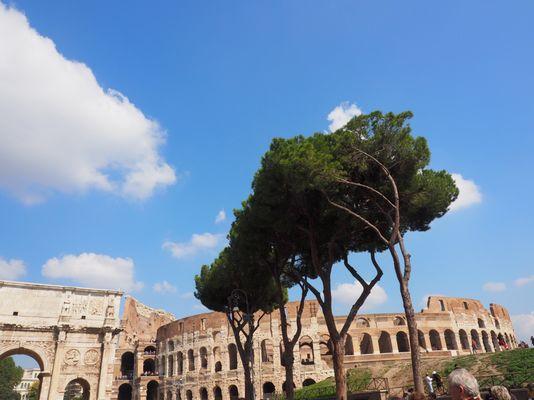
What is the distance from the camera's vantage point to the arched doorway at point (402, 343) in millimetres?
34812

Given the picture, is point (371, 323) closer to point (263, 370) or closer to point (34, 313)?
point (263, 370)

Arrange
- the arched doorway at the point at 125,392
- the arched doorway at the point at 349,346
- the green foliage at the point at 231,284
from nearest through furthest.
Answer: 1. the green foliage at the point at 231,284
2. the arched doorway at the point at 349,346
3. the arched doorway at the point at 125,392

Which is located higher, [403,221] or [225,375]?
[403,221]

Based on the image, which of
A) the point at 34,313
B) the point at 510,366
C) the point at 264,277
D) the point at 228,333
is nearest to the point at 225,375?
the point at 228,333

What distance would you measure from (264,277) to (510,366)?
10703 mm

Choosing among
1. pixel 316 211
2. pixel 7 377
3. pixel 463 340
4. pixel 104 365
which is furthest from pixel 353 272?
pixel 7 377

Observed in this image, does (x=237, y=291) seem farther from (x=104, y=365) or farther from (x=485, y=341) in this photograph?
(x=485, y=341)

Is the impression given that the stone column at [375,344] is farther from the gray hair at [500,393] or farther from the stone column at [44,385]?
the gray hair at [500,393]

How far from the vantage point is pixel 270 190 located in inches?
491

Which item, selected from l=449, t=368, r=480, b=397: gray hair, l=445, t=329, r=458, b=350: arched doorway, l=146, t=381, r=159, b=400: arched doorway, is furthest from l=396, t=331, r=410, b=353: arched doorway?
l=449, t=368, r=480, b=397: gray hair

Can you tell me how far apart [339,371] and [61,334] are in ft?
60.9

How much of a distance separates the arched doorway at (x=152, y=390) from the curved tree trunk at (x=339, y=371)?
1311 inches

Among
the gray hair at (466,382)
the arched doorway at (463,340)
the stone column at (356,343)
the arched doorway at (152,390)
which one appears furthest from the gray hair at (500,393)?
the arched doorway at (152,390)

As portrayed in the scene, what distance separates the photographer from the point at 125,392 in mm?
42688
